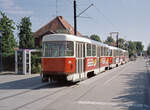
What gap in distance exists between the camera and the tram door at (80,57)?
41.7 feet

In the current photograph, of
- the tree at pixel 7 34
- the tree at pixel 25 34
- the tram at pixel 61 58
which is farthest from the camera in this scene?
the tree at pixel 25 34

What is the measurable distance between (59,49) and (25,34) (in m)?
23.8

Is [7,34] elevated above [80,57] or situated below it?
above

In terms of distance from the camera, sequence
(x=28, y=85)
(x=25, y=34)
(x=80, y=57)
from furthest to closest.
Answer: (x=25, y=34) → (x=80, y=57) → (x=28, y=85)

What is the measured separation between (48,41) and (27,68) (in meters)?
8.89

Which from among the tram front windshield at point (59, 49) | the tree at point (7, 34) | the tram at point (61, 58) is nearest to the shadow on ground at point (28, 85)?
the tram at point (61, 58)

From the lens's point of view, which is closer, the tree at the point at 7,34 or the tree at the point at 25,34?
the tree at the point at 7,34

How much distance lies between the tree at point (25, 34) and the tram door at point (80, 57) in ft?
73.3

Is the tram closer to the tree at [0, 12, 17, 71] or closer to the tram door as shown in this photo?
the tram door

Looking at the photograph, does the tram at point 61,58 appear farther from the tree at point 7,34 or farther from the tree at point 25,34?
the tree at point 25,34

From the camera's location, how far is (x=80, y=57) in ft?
43.3

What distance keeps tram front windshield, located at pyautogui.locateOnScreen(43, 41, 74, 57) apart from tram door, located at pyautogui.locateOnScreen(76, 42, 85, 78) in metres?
0.73

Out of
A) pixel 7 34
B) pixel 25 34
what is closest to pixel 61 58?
pixel 7 34

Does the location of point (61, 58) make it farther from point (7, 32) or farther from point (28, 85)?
point (7, 32)
